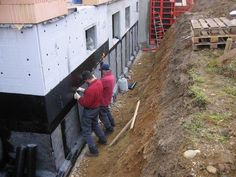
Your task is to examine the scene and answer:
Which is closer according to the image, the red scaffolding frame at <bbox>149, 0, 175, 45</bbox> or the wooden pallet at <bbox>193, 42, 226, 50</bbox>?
the wooden pallet at <bbox>193, 42, 226, 50</bbox>

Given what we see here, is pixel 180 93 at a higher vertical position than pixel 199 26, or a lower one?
lower

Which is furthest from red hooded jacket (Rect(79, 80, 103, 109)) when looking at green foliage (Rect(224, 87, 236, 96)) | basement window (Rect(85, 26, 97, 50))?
green foliage (Rect(224, 87, 236, 96))

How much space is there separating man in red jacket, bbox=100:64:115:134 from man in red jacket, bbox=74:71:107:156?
714mm

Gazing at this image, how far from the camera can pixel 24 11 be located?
18.4 feet

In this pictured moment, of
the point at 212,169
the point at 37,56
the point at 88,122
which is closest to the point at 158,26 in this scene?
the point at 88,122

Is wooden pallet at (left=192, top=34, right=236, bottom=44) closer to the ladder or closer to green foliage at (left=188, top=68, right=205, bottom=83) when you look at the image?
green foliage at (left=188, top=68, right=205, bottom=83)

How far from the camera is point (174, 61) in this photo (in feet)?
32.3

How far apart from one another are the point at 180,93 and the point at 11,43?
408 centimetres

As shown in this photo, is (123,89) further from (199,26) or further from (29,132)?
(29,132)

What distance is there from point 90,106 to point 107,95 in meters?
1.27

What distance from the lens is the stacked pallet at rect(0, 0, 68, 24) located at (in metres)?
5.58

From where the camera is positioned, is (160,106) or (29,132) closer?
(29,132)

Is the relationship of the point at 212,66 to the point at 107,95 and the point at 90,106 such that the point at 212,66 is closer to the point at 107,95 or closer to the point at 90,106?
the point at 107,95

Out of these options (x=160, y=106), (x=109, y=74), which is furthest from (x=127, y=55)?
(x=160, y=106)
